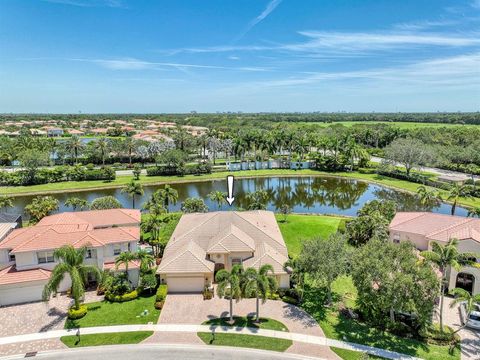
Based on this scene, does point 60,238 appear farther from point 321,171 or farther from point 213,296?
point 321,171

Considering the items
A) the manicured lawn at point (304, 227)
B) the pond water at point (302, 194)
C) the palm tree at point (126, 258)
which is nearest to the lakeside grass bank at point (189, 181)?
→ the pond water at point (302, 194)

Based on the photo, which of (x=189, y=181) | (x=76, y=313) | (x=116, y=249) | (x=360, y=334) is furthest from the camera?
(x=189, y=181)

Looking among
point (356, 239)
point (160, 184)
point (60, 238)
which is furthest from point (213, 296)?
point (160, 184)

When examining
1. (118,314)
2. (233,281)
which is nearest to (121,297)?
(118,314)

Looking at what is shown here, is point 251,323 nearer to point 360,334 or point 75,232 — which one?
point 360,334

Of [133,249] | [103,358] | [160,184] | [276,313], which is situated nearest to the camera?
[103,358]

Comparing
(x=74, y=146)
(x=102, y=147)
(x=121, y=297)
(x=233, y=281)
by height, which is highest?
(x=74, y=146)
